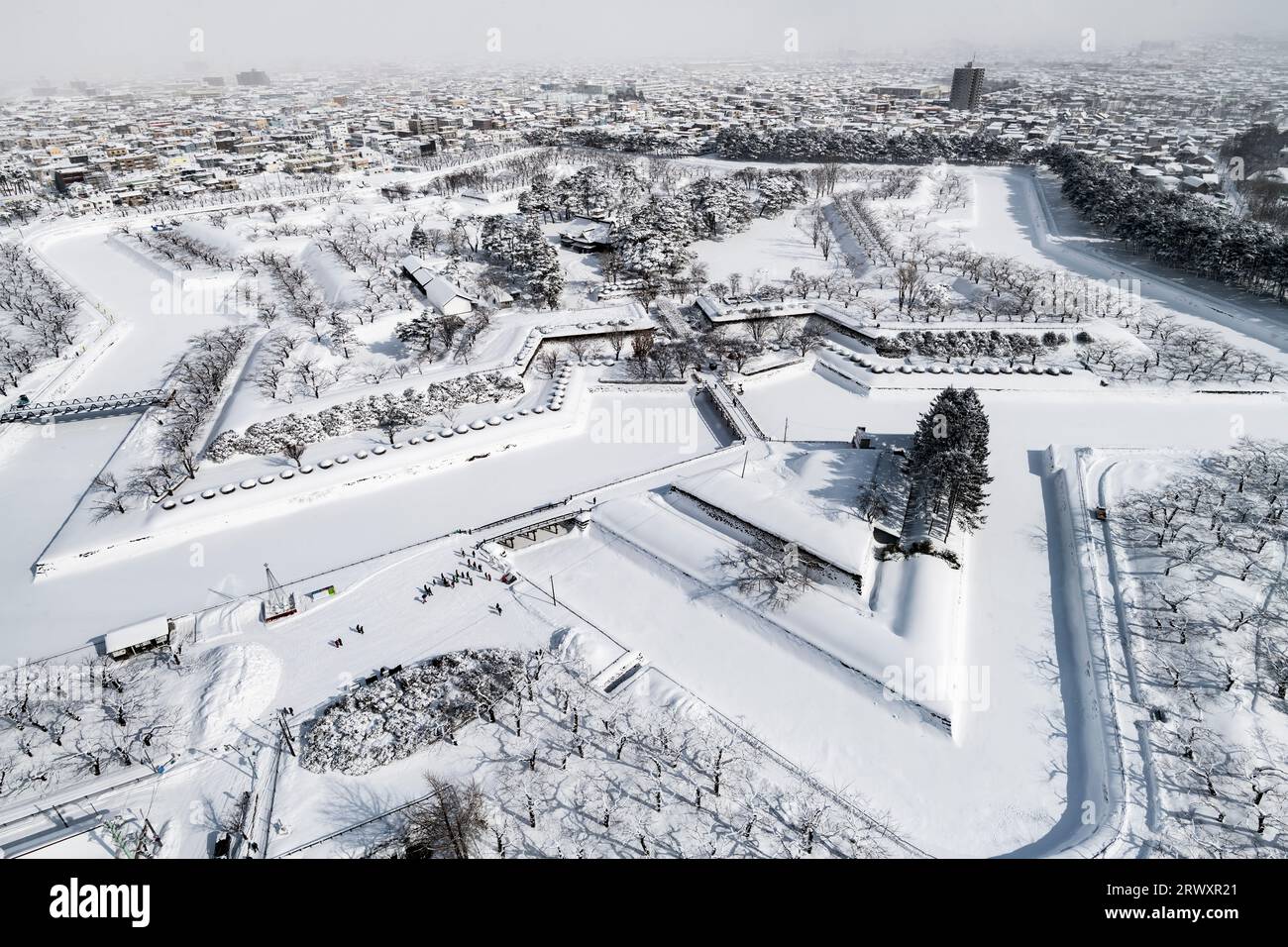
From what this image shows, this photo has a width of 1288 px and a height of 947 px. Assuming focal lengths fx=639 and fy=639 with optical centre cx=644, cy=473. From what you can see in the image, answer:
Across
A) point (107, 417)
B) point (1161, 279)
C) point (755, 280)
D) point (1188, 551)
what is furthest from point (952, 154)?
point (107, 417)

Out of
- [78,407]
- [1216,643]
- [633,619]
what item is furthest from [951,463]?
[78,407]

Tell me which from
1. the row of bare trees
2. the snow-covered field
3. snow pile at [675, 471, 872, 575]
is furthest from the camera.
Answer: snow pile at [675, 471, 872, 575]

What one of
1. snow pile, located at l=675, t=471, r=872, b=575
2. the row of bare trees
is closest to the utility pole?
snow pile, located at l=675, t=471, r=872, b=575

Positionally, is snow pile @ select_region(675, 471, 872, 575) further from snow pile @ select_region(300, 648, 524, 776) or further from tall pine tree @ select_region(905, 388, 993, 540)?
snow pile @ select_region(300, 648, 524, 776)

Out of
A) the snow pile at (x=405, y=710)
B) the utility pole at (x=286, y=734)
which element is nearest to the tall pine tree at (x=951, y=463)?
the snow pile at (x=405, y=710)

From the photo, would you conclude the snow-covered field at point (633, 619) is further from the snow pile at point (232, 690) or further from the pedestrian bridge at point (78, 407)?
the pedestrian bridge at point (78, 407)

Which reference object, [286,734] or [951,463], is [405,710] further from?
[951,463]
